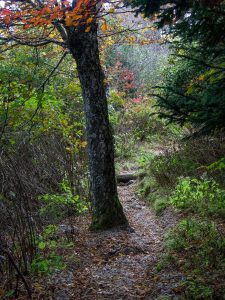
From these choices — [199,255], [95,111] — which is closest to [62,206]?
[95,111]

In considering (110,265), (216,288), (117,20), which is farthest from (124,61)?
(216,288)

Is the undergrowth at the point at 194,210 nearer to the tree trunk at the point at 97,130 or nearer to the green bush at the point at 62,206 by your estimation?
the tree trunk at the point at 97,130

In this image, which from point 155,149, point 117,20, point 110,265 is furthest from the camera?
point 155,149

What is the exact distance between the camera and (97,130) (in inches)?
256

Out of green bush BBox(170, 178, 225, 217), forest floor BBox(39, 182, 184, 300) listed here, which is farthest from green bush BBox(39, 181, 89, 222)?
green bush BBox(170, 178, 225, 217)

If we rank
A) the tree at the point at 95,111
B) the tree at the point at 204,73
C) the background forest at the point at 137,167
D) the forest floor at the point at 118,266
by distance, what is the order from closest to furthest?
the tree at the point at 204,73 → the background forest at the point at 137,167 → the forest floor at the point at 118,266 → the tree at the point at 95,111

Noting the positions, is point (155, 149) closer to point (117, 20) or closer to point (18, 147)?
point (117, 20)

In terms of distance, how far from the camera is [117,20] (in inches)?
527

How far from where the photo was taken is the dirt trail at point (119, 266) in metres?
4.59

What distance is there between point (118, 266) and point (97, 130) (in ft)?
8.03

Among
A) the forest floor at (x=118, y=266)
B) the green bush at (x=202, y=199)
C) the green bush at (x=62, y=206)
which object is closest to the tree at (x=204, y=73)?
the forest floor at (x=118, y=266)

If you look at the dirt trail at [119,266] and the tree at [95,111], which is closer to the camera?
the dirt trail at [119,266]

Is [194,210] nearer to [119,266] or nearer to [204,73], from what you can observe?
[119,266]

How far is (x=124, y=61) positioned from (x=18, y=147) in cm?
1682
